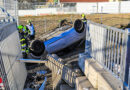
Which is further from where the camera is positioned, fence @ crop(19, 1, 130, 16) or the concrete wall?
fence @ crop(19, 1, 130, 16)

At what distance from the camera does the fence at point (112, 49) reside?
7.07ft

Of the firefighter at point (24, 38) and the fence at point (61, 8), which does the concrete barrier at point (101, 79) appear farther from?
the fence at point (61, 8)

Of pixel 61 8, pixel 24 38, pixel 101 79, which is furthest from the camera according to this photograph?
pixel 61 8

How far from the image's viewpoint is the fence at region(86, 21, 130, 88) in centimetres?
215

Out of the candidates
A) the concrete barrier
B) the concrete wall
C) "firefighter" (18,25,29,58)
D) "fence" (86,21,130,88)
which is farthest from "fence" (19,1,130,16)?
the concrete barrier

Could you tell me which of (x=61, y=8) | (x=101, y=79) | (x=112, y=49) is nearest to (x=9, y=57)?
(x=101, y=79)

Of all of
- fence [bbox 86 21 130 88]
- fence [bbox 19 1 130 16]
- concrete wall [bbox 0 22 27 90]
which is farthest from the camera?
fence [bbox 19 1 130 16]

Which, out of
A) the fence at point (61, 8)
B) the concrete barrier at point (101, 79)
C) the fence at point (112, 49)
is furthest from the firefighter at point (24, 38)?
the fence at point (61, 8)

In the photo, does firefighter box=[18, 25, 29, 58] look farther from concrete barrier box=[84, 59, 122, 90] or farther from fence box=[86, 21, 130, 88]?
concrete barrier box=[84, 59, 122, 90]

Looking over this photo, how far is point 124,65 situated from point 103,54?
0.93 m

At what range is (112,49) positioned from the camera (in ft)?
8.92

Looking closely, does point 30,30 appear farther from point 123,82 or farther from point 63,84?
point 123,82

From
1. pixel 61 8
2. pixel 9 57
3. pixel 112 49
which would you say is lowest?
pixel 9 57

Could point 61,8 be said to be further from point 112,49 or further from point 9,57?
point 112,49
